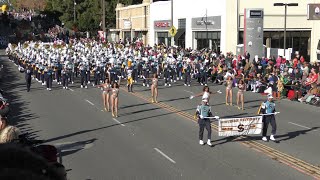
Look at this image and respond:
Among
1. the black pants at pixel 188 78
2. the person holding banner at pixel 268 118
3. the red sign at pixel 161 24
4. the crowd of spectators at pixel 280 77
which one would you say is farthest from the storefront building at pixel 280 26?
the person holding banner at pixel 268 118

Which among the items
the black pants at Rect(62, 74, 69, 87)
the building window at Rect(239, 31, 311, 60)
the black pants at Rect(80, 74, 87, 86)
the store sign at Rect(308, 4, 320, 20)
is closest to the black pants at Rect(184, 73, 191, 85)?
the black pants at Rect(80, 74, 87, 86)

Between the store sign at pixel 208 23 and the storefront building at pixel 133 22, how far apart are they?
17.8 metres

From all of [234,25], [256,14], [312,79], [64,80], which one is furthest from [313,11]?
[64,80]

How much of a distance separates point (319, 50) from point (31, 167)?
39.7m

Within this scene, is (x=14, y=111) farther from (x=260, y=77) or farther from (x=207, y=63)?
(x=207, y=63)

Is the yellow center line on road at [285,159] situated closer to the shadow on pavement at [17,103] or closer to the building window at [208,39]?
the shadow on pavement at [17,103]

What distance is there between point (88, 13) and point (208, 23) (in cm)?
5408

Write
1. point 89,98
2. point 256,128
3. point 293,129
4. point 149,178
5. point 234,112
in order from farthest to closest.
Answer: point 89,98
point 234,112
point 293,129
point 256,128
point 149,178

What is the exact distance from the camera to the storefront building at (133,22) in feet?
237

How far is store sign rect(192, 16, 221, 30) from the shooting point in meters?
48.9

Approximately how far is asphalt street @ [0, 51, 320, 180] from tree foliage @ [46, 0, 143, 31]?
73.9m

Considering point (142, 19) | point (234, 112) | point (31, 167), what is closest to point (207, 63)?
point (234, 112)

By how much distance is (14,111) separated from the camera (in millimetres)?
22000

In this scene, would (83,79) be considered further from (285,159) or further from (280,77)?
(285,159)
